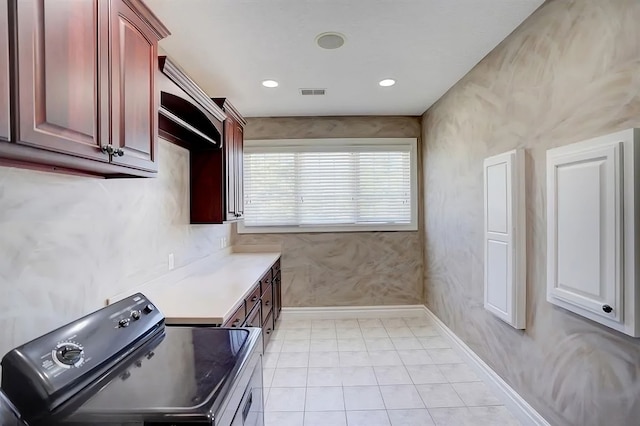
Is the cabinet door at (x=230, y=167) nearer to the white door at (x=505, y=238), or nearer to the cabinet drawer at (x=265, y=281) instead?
the cabinet drawer at (x=265, y=281)

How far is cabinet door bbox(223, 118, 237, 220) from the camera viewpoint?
3002 millimetres

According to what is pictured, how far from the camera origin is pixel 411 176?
4199 mm

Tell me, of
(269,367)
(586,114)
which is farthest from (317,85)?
(269,367)

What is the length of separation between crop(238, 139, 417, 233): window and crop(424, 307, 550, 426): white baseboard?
5.34 feet

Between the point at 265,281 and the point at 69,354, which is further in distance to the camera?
the point at 265,281

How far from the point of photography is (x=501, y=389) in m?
2.35

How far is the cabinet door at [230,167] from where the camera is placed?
9.85 ft

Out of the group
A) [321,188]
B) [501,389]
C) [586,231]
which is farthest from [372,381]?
[321,188]

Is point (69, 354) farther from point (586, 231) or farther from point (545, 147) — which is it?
point (545, 147)

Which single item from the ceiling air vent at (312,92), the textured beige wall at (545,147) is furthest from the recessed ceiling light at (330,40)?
the textured beige wall at (545,147)

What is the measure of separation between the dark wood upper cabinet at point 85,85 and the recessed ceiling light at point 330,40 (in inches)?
43.2

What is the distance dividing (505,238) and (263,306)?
6.80ft

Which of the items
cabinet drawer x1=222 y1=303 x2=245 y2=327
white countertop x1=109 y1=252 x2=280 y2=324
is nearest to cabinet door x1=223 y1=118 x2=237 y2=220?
white countertop x1=109 y1=252 x2=280 y2=324

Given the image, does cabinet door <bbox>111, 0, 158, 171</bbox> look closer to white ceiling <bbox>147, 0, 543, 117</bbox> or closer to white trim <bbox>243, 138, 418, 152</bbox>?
white ceiling <bbox>147, 0, 543, 117</bbox>
